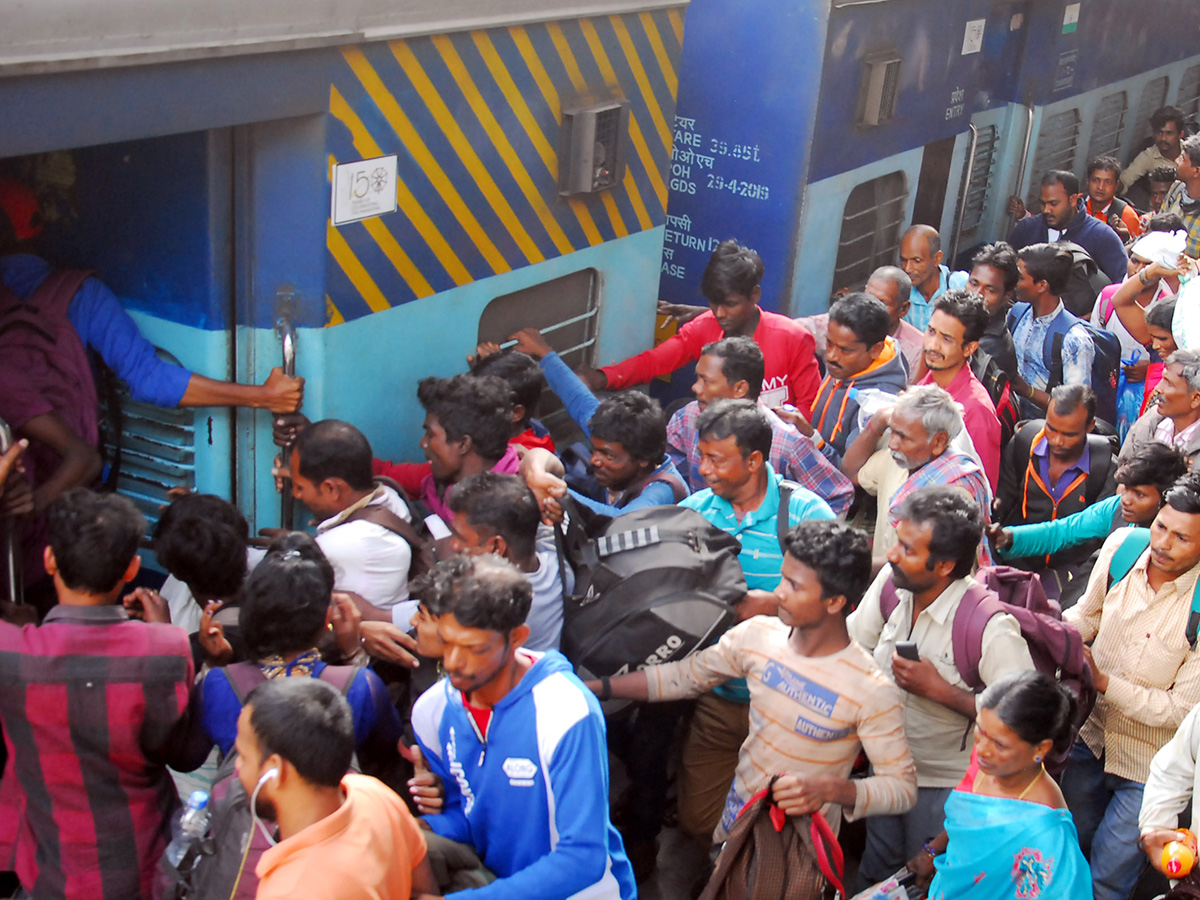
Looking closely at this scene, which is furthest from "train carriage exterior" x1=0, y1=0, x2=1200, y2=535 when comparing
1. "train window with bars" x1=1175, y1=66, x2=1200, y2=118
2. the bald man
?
"train window with bars" x1=1175, y1=66, x2=1200, y2=118

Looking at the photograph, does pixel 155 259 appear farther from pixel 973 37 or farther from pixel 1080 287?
pixel 973 37

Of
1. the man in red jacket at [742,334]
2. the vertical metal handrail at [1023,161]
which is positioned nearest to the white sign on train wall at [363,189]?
the man in red jacket at [742,334]

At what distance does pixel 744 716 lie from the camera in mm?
3346

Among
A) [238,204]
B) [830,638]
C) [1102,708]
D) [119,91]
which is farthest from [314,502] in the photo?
[1102,708]

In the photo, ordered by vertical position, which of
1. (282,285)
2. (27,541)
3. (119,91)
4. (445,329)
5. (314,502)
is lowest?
(27,541)

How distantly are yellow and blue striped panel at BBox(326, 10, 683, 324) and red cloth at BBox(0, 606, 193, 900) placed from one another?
1.14 m

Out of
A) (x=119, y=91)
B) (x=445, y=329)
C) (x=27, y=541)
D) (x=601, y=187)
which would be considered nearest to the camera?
(x=119, y=91)

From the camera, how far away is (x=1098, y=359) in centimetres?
508

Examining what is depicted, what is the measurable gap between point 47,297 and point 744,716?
2.12m

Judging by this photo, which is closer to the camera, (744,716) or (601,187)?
(744,716)

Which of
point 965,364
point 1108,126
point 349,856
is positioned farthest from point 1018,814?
point 1108,126

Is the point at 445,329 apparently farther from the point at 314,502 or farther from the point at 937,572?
the point at 937,572

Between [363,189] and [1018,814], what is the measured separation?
2.17 metres

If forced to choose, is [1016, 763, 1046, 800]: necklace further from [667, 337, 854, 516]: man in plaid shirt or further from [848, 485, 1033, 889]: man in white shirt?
[667, 337, 854, 516]: man in plaid shirt
